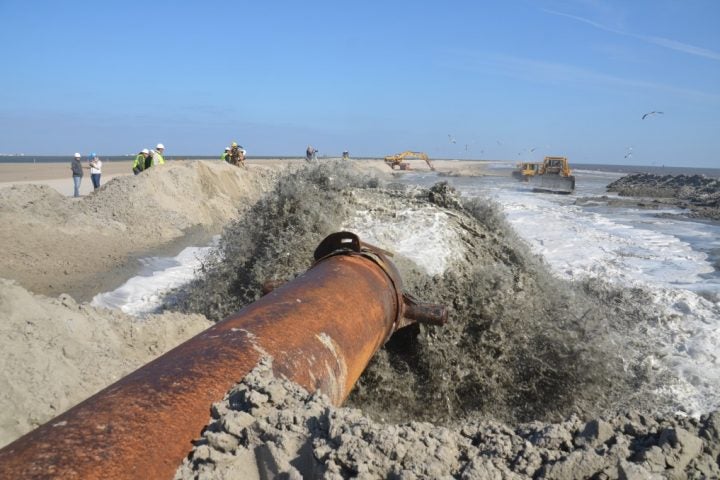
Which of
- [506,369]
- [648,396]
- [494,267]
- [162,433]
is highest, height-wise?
Result: [162,433]

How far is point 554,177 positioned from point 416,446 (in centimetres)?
3310

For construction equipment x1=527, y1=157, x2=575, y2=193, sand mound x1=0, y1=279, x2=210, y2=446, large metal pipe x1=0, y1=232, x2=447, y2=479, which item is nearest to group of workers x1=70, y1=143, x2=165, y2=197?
sand mound x1=0, y1=279, x2=210, y2=446

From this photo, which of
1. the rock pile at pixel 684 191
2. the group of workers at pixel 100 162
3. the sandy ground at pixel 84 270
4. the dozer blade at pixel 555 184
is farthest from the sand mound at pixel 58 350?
the dozer blade at pixel 555 184

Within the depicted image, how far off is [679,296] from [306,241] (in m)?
5.93

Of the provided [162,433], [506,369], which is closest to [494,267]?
[506,369]

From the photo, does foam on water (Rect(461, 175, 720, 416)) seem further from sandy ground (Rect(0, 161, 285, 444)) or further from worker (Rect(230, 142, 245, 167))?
worker (Rect(230, 142, 245, 167))

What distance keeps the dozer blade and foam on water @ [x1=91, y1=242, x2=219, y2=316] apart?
26.1 m

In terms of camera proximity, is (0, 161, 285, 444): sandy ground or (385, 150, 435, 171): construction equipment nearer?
(0, 161, 285, 444): sandy ground

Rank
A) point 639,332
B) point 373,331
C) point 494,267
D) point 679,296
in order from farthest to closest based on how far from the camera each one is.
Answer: point 679,296
point 639,332
point 494,267
point 373,331

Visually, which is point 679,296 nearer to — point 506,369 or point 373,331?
point 506,369

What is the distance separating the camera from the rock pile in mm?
24083

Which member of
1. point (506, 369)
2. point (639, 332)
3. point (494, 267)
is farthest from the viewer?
point (639, 332)

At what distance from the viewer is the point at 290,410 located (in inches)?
72.4

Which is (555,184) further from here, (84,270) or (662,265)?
(84,270)
